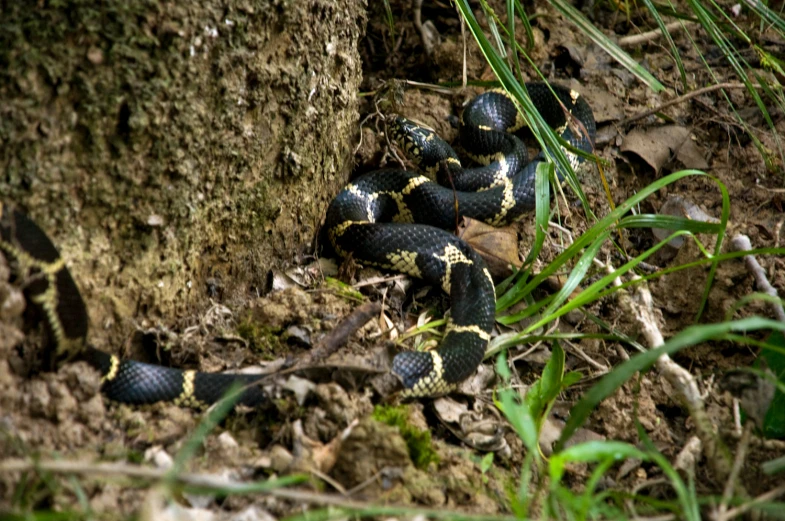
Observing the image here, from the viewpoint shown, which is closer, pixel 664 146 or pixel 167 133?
pixel 167 133

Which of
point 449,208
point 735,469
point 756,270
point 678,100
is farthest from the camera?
point 678,100

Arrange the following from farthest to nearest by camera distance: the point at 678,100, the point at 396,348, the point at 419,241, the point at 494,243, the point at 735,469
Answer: the point at 678,100
the point at 494,243
the point at 419,241
the point at 396,348
the point at 735,469

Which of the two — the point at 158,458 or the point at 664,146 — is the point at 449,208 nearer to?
the point at 664,146

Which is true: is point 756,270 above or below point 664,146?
below

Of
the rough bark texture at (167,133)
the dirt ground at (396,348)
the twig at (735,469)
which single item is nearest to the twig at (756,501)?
the twig at (735,469)

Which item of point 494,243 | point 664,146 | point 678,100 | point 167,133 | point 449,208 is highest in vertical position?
point 167,133

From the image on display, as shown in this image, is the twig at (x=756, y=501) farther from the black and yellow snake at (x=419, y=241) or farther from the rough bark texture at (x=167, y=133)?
the rough bark texture at (x=167, y=133)

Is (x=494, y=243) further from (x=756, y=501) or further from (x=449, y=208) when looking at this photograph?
(x=756, y=501)

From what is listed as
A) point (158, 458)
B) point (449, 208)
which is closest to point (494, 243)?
point (449, 208)
